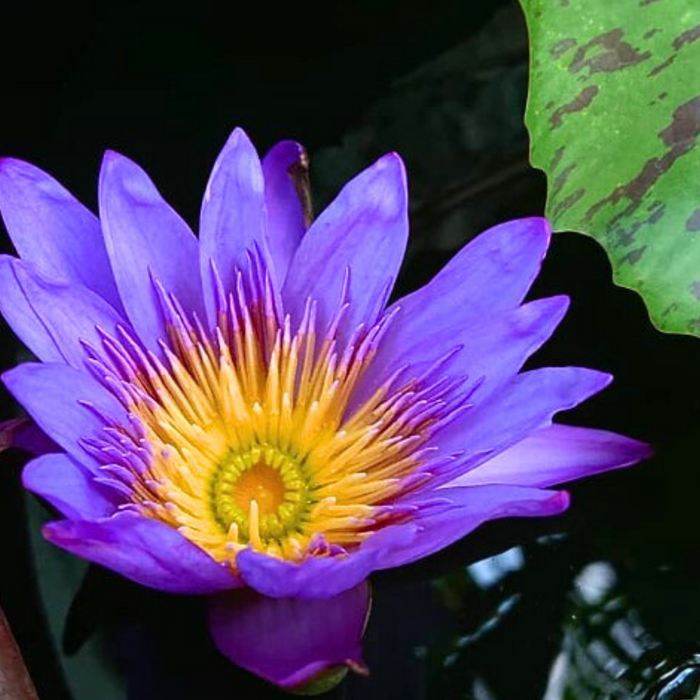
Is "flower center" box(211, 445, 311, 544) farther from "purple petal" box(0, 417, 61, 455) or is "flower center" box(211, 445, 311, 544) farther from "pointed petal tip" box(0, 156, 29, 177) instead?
"pointed petal tip" box(0, 156, 29, 177)

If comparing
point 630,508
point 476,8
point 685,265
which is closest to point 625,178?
point 685,265

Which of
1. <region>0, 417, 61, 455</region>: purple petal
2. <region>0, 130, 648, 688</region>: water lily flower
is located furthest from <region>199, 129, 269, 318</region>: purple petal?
<region>0, 417, 61, 455</region>: purple petal

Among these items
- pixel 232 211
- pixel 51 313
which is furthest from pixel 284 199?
pixel 51 313

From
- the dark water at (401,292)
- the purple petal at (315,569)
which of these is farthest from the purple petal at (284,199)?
the purple petal at (315,569)

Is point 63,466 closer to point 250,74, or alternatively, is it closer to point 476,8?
point 250,74

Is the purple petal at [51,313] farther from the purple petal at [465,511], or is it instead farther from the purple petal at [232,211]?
the purple petal at [465,511]

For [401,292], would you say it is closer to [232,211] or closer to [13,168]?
[232,211]
